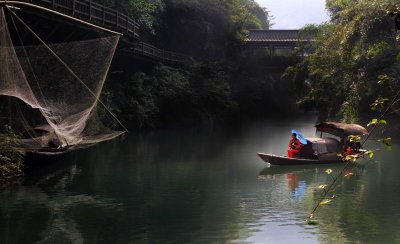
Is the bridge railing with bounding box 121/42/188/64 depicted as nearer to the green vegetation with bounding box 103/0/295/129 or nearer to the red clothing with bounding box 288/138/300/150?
the green vegetation with bounding box 103/0/295/129

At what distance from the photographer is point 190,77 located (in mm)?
46906

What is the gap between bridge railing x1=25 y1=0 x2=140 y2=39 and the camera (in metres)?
21.8

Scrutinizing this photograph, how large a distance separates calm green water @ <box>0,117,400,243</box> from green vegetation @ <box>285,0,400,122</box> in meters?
8.82

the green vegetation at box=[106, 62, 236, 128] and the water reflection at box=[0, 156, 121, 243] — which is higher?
the green vegetation at box=[106, 62, 236, 128]

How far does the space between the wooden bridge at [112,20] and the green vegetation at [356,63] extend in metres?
12.9

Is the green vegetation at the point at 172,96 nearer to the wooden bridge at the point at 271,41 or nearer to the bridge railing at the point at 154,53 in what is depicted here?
the bridge railing at the point at 154,53

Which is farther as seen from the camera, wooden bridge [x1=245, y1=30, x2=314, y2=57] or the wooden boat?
wooden bridge [x1=245, y1=30, x2=314, y2=57]

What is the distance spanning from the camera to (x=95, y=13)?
27469mm

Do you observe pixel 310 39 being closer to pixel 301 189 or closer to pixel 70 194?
pixel 301 189

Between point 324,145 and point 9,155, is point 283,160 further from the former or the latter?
point 9,155

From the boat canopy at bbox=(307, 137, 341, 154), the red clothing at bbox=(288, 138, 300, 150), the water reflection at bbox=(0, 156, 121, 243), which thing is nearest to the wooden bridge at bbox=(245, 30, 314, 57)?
the boat canopy at bbox=(307, 137, 341, 154)

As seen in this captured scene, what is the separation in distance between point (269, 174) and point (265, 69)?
1501 inches

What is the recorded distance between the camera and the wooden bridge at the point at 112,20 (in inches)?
839

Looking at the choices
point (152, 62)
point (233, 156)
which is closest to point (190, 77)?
point (152, 62)
